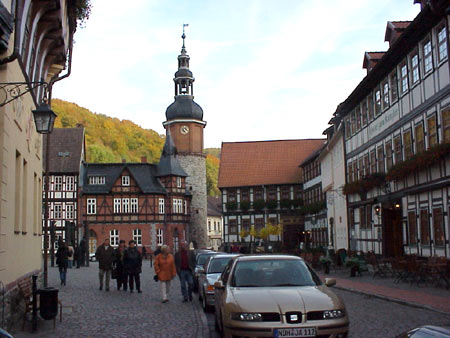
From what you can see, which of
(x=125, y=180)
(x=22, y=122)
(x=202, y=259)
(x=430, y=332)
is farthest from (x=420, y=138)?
(x=125, y=180)

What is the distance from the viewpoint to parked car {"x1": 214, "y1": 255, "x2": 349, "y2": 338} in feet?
26.6

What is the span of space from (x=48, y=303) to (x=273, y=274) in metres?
4.44

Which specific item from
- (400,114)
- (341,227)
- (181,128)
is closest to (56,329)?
(400,114)

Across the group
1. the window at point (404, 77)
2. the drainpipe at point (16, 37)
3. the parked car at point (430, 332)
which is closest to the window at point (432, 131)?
the window at point (404, 77)

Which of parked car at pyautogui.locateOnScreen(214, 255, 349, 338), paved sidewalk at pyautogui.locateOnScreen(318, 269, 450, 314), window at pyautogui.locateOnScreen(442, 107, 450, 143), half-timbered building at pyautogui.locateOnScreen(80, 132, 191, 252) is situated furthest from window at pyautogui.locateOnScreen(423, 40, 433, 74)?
half-timbered building at pyautogui.locateOnScreen(80, 132, 191, 252)

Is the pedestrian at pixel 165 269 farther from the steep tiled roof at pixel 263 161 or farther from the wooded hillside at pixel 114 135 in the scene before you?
the wooded hillside at pixel 114 135

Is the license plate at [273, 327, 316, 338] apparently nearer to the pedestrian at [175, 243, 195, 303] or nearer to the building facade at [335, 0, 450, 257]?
the pedestrian at [175, 243, 195, 303]

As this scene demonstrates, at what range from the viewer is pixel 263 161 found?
68125 millimetres

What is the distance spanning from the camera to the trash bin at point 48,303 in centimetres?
1100

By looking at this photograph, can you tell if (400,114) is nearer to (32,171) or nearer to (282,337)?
(32,171)

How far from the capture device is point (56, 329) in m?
11.4

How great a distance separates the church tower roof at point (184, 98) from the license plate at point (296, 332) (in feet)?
233

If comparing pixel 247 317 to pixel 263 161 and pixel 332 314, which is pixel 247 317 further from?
pixel 263 161

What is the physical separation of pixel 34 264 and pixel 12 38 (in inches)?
330
